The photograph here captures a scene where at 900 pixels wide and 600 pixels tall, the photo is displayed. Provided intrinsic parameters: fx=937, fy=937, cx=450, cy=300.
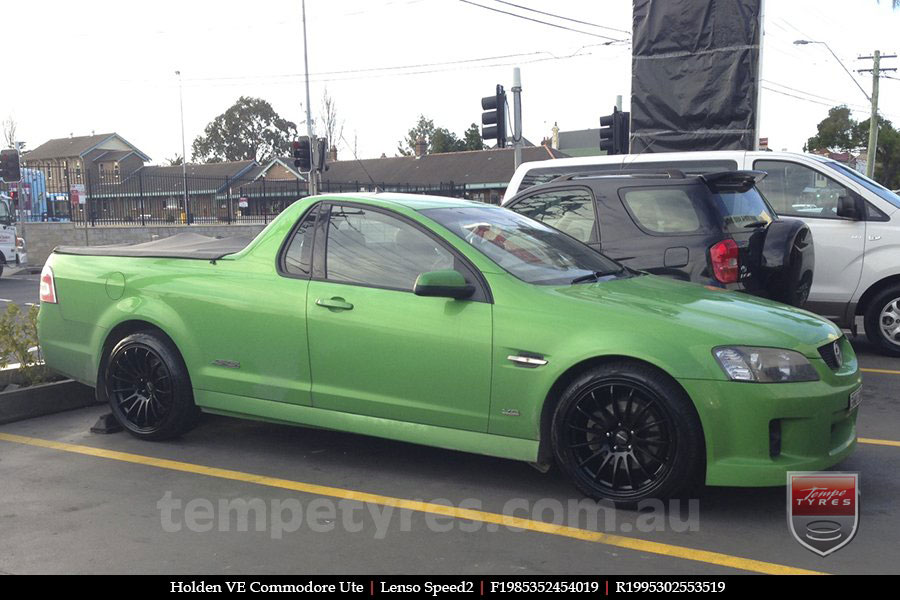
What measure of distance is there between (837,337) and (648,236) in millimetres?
2547

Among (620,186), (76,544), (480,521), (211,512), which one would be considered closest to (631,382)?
(480,521)

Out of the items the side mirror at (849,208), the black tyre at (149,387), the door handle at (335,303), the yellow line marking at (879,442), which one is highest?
Answer: the side mirror at (849,208)

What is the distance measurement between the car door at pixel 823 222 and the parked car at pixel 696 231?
157cm

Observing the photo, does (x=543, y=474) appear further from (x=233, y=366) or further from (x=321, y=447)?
(x=233, y=366)

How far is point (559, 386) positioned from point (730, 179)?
3.44 metres

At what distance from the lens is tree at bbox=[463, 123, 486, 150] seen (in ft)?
262

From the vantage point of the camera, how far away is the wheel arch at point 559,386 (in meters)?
4.45

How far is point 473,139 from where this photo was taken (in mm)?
80375

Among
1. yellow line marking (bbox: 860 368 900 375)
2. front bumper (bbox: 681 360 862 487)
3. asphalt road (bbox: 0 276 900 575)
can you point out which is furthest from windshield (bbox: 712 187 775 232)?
front bumper (bbox: 681 360 862 487)

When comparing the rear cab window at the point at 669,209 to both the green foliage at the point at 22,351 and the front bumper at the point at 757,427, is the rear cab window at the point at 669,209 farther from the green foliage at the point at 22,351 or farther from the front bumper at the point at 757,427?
the green foliage at the point at 22,351

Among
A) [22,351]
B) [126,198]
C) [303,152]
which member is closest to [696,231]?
[22,351]

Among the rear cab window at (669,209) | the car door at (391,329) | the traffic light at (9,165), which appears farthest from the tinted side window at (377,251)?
the traffic light at (9,165)

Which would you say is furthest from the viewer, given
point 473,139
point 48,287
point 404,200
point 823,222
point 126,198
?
point 473,139

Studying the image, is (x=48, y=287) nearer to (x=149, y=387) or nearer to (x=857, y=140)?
(x=149, y=387)
